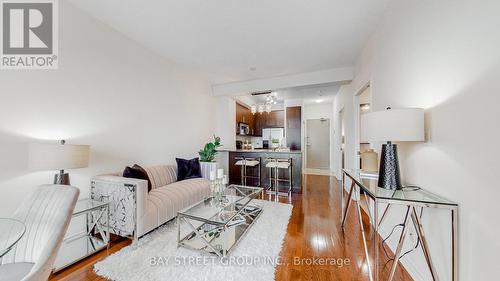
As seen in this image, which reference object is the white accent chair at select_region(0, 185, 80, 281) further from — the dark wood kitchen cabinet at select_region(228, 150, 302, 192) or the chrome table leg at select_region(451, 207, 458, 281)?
the dark wood kitchen cabinet at select_region(228, 150, 302, 192)

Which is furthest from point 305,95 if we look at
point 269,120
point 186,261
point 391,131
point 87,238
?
point 87,238

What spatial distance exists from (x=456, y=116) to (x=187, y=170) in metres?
3.37

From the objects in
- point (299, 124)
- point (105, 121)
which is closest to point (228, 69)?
point (105, 121)

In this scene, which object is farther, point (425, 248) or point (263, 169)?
point (263, 169)

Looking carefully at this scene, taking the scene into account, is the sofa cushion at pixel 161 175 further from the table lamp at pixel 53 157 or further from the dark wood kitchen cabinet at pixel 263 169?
the dark wood kitchen cabinet at pixel 263 169

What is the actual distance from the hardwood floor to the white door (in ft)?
12.0

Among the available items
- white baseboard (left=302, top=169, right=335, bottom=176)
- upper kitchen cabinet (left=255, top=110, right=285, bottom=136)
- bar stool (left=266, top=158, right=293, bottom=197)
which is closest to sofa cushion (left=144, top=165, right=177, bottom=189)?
bar stool (left=266, top=158, right=293, bottom=197)

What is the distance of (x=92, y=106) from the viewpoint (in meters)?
2.25

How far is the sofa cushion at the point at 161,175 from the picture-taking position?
273 cm

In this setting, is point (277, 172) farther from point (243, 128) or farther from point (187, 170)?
point (243, 128)

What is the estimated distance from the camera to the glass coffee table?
1766 mm

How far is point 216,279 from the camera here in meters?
1.46

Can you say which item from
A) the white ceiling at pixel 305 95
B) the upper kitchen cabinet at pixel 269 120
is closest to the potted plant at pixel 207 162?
the white ceiling at pixel 305 95

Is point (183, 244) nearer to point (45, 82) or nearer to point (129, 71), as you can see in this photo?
point (45, 82)
